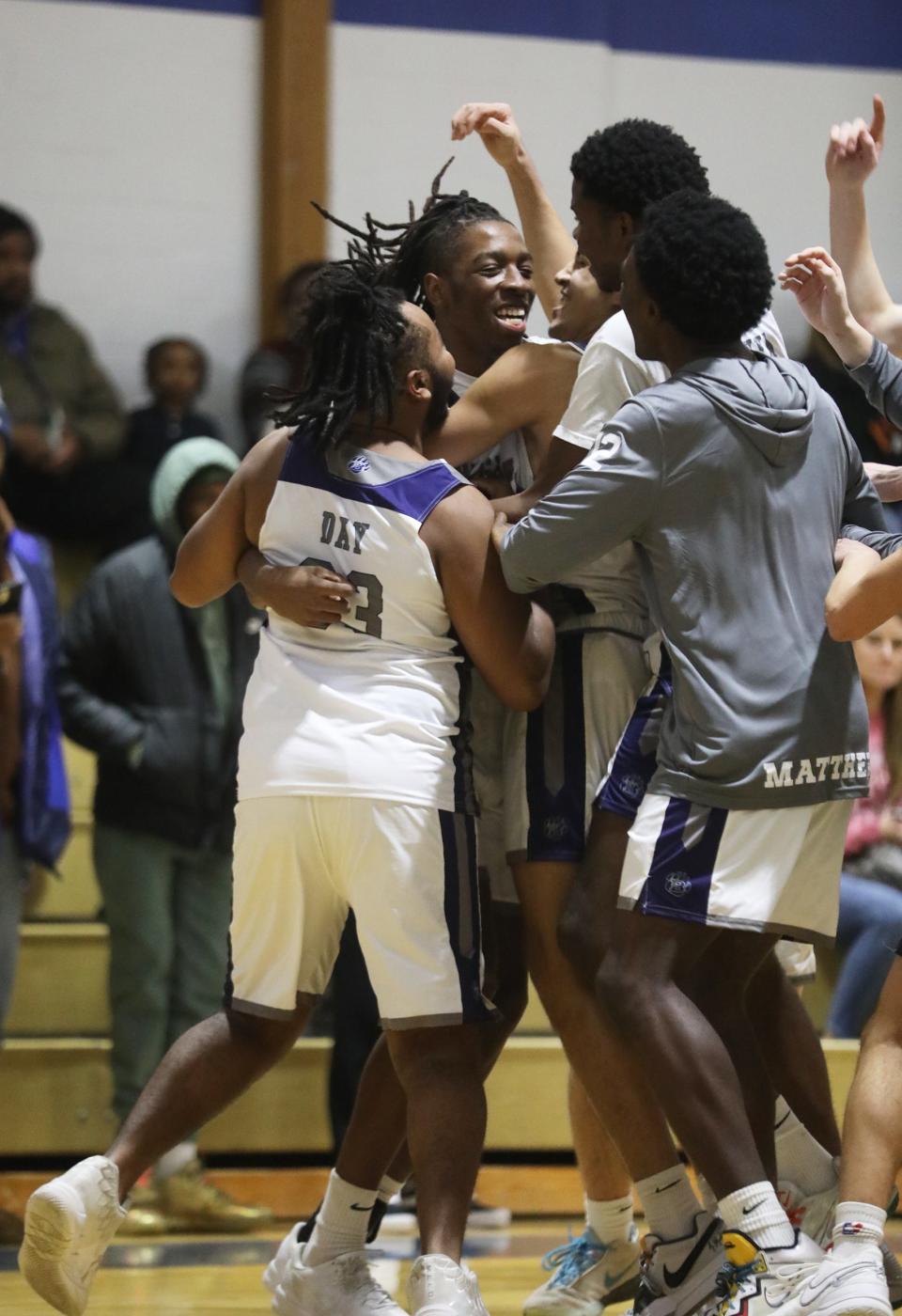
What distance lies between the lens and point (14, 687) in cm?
545

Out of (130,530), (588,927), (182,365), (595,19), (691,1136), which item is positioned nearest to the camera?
(691,1136)

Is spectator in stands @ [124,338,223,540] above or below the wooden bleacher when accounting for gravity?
above

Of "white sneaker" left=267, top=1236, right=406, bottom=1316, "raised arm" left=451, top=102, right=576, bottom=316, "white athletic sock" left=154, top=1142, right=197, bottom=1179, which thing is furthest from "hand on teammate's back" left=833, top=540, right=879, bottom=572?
"white athletic sock" left=154, top=1142, right=197, bottom=1179

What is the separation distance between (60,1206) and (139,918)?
226 cm

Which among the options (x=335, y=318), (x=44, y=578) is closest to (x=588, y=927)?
(x=335, y=318)

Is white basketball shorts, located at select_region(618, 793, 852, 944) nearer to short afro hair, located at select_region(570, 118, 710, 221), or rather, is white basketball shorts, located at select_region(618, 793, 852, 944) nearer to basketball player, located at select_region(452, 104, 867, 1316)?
basketball player, located at select_region(452, 104, 867, 1316)

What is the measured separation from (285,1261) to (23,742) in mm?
2124

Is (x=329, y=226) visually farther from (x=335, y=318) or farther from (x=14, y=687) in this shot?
(x=335, y=318)

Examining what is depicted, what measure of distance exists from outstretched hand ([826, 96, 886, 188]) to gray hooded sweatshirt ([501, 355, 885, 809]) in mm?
697

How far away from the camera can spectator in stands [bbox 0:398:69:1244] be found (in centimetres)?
536

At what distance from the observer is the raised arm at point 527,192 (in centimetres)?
407

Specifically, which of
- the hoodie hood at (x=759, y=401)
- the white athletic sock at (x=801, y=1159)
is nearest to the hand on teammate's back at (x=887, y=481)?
the hoodie hood at (x=759, y=401)

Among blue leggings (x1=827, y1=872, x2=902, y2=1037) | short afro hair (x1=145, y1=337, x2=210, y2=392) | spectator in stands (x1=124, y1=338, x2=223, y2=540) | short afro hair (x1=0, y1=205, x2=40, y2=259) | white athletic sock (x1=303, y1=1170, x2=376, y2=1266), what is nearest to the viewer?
white athletic sock (x1=303, y1=1170, x2=376, y2=1266)

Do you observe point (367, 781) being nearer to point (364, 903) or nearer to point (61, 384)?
point (364, 903)
